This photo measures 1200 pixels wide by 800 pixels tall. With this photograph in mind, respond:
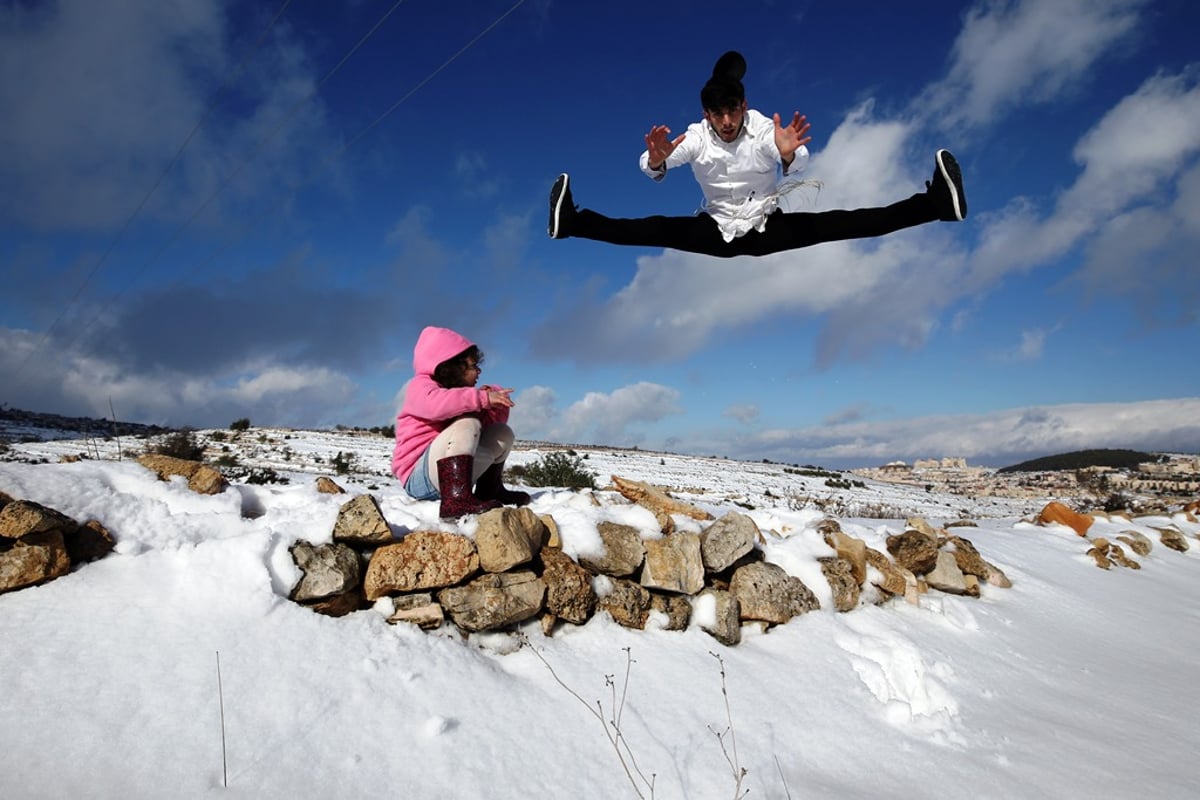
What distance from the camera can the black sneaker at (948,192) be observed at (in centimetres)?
402

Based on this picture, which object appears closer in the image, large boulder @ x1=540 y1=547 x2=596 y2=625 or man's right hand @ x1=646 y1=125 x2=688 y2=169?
large boulder @ x1=540 y1=547 x2=596 y2=625

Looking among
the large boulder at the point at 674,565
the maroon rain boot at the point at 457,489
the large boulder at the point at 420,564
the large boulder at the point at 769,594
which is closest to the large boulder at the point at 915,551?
the large boulder at the point at 769,594

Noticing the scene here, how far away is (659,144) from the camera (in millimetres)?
4195

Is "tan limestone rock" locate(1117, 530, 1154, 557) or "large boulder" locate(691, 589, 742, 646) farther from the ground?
"large boulder" locate(691, 589, 742, 646)

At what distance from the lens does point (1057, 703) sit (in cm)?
334

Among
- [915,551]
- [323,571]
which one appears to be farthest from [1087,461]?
[323,571]

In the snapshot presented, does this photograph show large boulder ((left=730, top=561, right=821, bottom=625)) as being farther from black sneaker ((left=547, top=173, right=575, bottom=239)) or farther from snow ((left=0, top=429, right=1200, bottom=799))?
black sneaker ((left=547, top=173, right=575, bottom=239))

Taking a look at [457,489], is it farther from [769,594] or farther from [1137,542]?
[1137,542]

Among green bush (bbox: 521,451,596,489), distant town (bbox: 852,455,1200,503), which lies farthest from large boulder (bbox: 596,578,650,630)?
distant town (bbox: 852,455,1200,503)

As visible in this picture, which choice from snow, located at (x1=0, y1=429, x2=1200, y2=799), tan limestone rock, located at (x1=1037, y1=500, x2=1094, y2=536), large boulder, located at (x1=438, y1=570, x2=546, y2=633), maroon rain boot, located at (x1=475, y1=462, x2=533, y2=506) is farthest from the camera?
tan limestone rock, located at (x1=1037, y1=500, x2=1094, y2=536)

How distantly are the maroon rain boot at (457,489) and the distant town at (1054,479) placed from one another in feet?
65.0

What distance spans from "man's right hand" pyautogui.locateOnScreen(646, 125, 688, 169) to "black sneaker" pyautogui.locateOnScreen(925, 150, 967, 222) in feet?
5.44

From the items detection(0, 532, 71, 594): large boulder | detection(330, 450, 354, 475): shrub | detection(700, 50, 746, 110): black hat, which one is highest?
detection(700, 50, 746, 110): black hat

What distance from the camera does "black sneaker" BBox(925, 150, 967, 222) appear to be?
4020 mm
